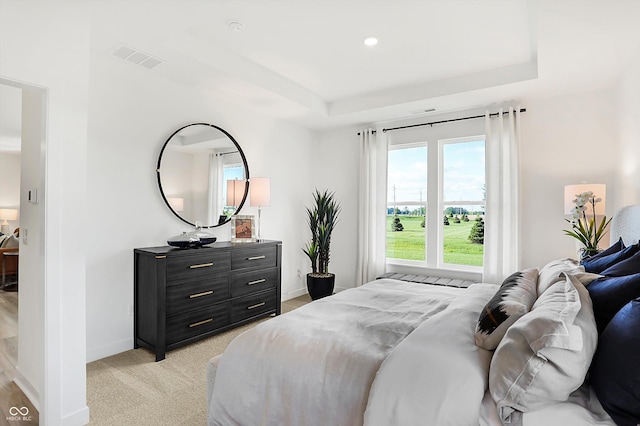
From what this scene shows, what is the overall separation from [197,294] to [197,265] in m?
0.27

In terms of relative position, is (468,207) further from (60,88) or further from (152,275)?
(60,88)

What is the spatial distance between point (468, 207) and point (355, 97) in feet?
6.58

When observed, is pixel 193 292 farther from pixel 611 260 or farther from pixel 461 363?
pixel 611 260

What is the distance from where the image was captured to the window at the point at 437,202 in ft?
14.2

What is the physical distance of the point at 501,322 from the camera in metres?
1.35

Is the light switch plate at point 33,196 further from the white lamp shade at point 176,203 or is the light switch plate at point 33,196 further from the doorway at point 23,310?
the white lamp shade at point 176,203

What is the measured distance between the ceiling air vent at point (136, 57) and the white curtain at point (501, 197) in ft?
11.6

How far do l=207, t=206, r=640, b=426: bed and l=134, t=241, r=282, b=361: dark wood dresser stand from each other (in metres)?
1.33

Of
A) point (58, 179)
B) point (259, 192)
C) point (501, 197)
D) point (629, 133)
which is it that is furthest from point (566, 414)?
point (259, 192)

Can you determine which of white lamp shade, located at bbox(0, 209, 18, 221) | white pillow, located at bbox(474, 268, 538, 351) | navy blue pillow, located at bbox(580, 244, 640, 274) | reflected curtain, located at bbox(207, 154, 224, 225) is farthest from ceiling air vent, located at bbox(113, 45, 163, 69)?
white lamp shade, located at bbox(0, 209, 18, 221)

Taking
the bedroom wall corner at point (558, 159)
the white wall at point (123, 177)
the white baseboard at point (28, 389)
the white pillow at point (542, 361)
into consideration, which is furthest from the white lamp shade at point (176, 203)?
the bedroom wall corner at point (558, 159)

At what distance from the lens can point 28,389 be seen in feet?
7.57

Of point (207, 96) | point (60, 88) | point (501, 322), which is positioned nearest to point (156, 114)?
point (207, 96)

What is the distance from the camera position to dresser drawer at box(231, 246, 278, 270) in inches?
140
